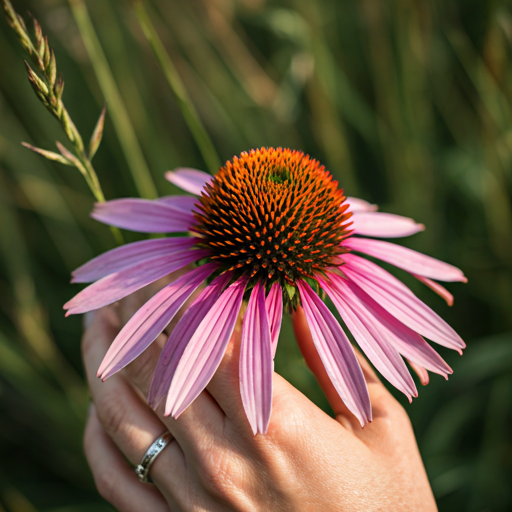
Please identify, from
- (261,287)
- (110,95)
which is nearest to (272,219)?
(261,287)

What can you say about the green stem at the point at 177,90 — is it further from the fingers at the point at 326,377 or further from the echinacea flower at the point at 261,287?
the fingers at the point at 326,377

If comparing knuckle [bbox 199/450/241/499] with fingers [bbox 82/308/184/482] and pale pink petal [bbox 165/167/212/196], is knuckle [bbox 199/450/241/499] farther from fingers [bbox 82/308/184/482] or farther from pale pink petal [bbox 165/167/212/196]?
pale pink petal [bbox 165/167/212/196]

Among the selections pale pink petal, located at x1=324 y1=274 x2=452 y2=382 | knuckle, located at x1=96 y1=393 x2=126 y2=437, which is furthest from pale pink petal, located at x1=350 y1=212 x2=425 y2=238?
knuckle, located at x1=96 y1=393 x2=126 y2=437

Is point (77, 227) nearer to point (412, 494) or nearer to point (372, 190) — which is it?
point (372, 190)

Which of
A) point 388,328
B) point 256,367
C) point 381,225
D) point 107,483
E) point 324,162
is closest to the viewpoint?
point 256,367

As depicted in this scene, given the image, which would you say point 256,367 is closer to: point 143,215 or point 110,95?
point 143,215

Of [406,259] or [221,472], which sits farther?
[406,259]

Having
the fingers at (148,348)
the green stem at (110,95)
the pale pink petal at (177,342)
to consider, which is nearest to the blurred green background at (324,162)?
the green stem at (110,95)
